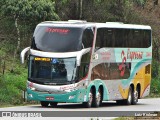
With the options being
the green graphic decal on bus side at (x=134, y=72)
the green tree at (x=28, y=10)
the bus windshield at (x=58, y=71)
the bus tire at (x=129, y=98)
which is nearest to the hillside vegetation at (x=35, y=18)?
the green tree at (x=28, y=10)

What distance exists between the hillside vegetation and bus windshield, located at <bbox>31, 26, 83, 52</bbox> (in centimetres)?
472

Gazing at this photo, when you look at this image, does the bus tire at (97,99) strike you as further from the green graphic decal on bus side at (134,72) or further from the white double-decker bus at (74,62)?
the green graphic decal on bus side at (134,72)

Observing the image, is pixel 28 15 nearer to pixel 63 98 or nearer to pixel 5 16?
pixel 5 16

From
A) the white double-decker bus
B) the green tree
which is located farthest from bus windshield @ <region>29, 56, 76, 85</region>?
the green tree

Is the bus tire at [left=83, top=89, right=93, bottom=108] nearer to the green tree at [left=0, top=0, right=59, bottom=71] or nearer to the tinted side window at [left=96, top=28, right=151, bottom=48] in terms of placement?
the tinted side window at [left=96, top=28, right=151, bottom=48]

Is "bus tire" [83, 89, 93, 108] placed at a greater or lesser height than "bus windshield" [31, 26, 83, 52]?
lesser

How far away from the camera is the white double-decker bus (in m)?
28.5

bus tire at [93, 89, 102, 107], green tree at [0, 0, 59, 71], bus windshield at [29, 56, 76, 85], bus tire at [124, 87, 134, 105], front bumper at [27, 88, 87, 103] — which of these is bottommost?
bus tire at [124, 87, 134, 105]

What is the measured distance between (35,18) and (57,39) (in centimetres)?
1205

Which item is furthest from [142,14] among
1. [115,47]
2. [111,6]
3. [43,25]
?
[43,25]

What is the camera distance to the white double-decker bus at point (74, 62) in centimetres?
2853

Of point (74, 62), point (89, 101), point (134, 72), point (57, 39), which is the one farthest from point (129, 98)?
point (57, 39)

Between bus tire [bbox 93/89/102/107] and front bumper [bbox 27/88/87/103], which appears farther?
bus tire [bbox 93/89/102/107]

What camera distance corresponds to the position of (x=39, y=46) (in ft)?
95.0
